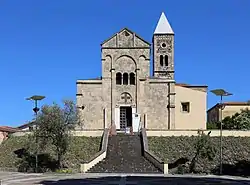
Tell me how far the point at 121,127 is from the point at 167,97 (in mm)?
6440

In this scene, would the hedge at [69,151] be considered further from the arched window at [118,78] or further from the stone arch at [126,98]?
the arched window at [118,78]

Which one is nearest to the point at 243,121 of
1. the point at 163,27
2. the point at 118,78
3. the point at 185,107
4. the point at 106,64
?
the point at 185,107

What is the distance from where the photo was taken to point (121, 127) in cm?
5272

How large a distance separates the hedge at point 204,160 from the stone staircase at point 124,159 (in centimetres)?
150

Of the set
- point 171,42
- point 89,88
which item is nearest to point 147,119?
point 89,88

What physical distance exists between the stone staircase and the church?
726 cm

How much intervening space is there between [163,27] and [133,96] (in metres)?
27.3

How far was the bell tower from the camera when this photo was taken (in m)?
74.1

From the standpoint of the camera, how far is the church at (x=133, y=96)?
5209 cm

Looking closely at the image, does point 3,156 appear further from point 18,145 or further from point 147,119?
point 147,119

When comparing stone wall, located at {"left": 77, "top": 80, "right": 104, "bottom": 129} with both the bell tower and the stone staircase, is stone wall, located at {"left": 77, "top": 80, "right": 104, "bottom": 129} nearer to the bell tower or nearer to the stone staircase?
the stone staircase

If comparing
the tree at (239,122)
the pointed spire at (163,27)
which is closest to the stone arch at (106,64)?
the tree at (239,122)

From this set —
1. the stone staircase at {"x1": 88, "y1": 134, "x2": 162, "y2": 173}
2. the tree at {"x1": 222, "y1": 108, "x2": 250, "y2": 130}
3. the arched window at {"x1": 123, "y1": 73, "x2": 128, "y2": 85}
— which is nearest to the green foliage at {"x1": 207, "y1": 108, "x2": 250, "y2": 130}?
the tree at {"x1": 222, "y1": 108, "x2": 250, "y2": 130}

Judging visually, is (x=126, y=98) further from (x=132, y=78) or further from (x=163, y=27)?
(x=163, y=27)
